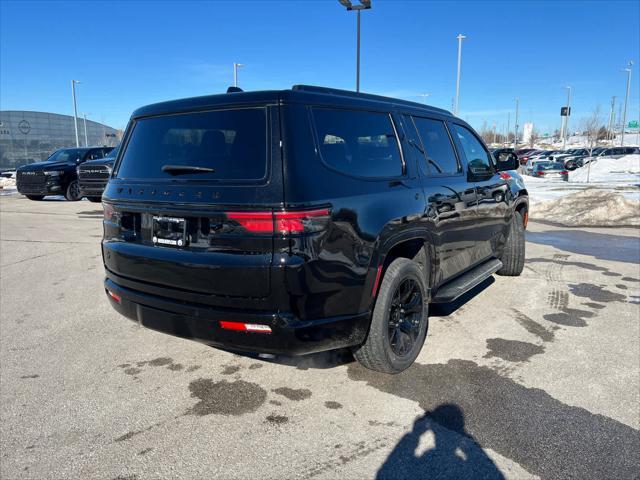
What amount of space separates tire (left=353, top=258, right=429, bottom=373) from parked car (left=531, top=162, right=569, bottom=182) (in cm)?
2593

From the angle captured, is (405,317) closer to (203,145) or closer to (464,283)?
(464,283)

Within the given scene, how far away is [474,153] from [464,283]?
5.04 ft

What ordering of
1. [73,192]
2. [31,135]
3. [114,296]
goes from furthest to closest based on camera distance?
[31,135]
[73,192]
[114,296]

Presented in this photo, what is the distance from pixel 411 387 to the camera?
336 centimetres

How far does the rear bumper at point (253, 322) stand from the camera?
105 inches

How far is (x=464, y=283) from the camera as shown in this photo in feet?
14.2

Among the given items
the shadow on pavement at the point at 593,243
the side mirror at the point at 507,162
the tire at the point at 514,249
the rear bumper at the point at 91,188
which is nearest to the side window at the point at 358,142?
the side mirror at the point at 507,162

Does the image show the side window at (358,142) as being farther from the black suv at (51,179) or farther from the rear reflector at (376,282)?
the black suv at (51,179)

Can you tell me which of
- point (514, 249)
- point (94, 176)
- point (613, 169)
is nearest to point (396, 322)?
point (514, 249)

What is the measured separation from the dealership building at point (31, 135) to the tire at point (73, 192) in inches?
1231

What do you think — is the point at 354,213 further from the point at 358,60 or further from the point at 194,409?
the point at 358,60

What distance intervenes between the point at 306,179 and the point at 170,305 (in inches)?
45.9

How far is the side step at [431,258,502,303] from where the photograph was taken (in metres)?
3.98

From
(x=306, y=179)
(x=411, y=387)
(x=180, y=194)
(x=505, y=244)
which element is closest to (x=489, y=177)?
(x=505, y=244)
